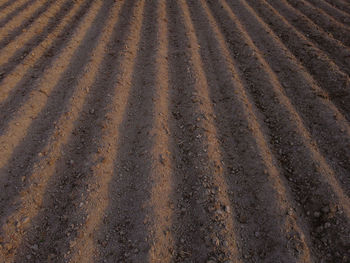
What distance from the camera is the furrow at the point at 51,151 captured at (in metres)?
2.45

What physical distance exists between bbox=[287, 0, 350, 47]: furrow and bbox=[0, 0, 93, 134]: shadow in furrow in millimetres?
A: 5566

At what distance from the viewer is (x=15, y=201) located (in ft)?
8.45

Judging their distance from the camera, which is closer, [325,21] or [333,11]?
[325,21]

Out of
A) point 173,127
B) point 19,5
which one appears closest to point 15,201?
point 173,127

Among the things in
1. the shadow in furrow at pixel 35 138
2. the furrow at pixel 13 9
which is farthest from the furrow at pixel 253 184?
the furrow at pixel 13 9

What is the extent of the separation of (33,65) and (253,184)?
4.00 meters

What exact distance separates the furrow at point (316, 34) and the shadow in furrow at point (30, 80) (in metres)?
5.01

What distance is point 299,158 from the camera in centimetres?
318

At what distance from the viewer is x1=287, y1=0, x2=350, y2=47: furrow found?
5.47 m

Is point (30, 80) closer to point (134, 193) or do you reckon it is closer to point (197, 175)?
point (134, 193)

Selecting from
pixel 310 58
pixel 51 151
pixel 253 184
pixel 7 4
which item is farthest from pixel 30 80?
pixel 310 58

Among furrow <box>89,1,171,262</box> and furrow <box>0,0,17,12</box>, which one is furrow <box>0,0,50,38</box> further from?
furrow <box>89,1,171,262</box>

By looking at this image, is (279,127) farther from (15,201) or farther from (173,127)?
(15,201)

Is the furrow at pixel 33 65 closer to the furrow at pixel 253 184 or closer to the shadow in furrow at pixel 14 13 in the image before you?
the shadow in furrow at pixel 14 13
